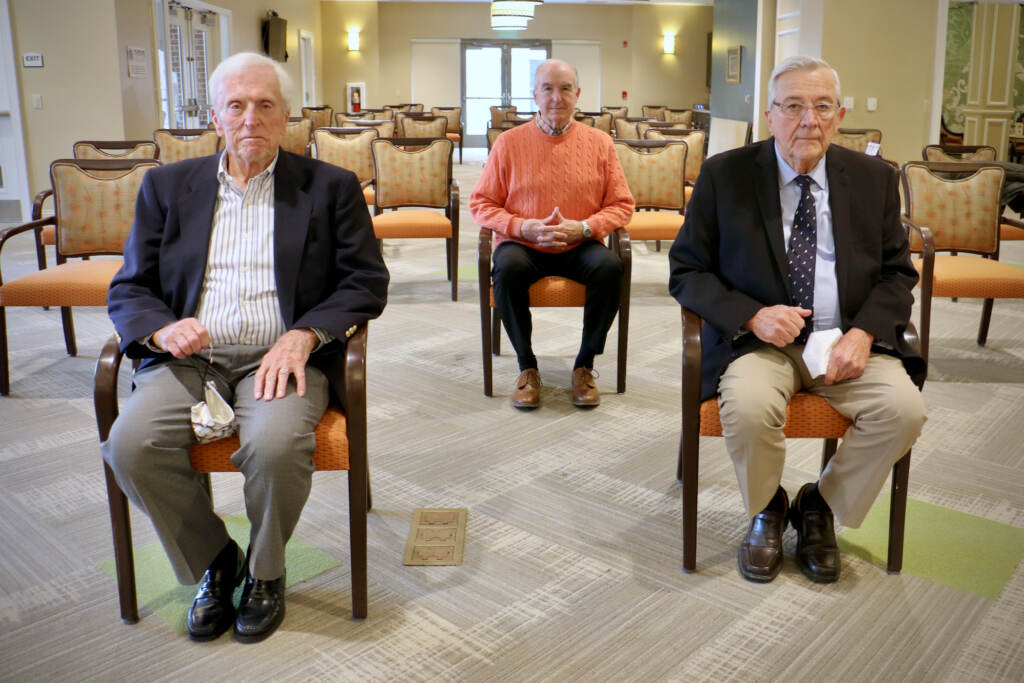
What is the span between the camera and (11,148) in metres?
8.26

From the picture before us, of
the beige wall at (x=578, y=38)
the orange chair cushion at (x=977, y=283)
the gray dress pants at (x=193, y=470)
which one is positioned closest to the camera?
the gray dress pants at (x=193, y=470)

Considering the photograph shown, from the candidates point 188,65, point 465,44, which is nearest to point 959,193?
point 188,65

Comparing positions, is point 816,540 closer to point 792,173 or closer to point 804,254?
point 804,254

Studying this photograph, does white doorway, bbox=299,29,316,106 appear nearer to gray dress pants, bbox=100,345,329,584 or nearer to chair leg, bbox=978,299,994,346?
chair leg, bbox=978,299,994,346

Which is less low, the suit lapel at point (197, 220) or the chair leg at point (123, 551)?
the suit lapel at point (197, 220)

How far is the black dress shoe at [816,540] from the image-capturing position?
2.31m

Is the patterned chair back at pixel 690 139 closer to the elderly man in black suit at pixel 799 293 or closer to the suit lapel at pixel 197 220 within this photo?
the elderly man in black suit at pixel 799 293

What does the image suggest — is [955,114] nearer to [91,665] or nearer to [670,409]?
[670,409]

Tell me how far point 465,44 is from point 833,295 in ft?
60.5

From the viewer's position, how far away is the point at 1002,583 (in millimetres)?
2299

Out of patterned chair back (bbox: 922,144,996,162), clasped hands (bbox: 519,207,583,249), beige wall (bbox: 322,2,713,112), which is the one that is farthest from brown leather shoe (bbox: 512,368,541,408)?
beige wall (bbox: 322,2,713,112)

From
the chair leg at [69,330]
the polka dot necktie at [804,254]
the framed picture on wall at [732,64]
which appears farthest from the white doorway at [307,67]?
the polka dot necktie at [804,254]

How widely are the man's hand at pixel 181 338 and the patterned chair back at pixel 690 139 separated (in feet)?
14.5

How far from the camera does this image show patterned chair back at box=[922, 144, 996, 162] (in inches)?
222
